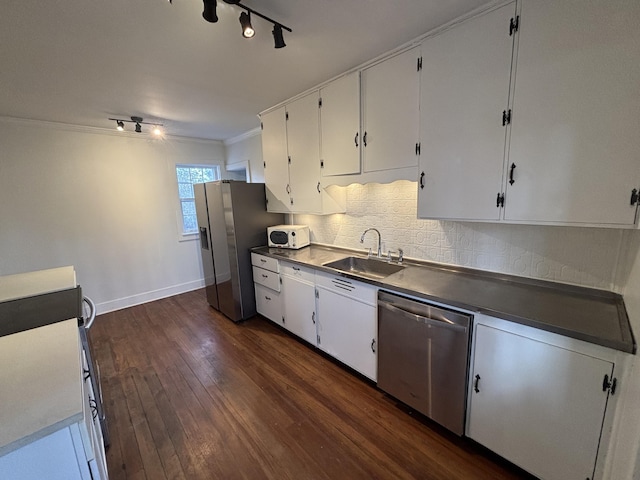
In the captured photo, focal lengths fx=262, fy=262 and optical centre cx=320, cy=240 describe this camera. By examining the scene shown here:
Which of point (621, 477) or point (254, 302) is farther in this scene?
point (254, 302)

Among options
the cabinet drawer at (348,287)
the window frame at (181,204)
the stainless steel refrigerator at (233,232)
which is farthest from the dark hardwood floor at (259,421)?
the window frame at (181,204)

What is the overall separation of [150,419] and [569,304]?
9.30 ft

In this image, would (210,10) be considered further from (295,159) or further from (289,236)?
(289,236)

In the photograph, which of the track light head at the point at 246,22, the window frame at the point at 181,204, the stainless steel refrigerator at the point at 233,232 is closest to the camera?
the track light head at the point at 246,22

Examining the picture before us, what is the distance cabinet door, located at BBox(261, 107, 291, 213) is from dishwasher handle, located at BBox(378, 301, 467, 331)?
1.70 metres

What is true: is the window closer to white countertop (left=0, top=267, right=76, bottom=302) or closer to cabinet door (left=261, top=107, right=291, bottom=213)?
cabinet door (left=261, top=107, right=291, bottom=213)

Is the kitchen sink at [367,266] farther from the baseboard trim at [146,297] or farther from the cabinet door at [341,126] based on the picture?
the baseboard trim at [146,297]

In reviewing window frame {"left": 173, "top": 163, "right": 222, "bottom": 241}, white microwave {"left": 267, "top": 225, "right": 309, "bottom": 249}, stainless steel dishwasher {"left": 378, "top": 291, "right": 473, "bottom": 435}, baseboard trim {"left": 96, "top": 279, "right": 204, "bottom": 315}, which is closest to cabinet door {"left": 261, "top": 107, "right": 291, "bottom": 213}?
white microwave {"left": 267, "top": 225, "right": 309, "bottom": 249}

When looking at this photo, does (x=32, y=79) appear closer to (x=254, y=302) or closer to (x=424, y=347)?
(x=254, y=302)

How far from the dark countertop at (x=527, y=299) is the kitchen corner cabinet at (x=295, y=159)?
1016 mm

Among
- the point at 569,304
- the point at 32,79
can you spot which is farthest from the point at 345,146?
the point at 32,79

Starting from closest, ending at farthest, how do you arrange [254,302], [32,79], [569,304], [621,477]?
[621,477], [569,304], [32,79], [254,302]

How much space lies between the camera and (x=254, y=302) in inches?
135

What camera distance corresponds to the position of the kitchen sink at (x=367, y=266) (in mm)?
2382
